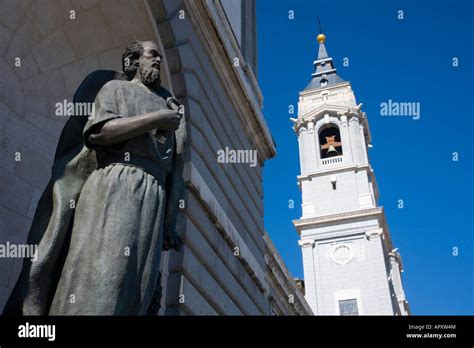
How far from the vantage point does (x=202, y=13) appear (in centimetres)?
948

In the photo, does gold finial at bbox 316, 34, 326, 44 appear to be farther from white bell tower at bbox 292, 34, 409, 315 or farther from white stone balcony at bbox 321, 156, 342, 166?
white stone balcony at bbox 321, 156, 342, 166

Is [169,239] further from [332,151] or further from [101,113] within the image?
[332,151]

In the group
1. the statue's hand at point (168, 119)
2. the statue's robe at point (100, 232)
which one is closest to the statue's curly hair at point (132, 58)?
the statue's robe at point (100, 232)

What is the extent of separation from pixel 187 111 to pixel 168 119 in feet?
14.9

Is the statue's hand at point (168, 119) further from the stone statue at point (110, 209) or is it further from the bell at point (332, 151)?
the bell at point (332, 151)

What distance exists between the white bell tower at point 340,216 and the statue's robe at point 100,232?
1552 inches

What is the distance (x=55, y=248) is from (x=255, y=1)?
42.4 feet

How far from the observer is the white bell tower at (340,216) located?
1668 inches

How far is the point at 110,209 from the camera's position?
131 inches

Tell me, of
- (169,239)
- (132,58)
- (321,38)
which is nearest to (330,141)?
(321,38)

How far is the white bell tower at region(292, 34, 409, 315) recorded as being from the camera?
42.4m
